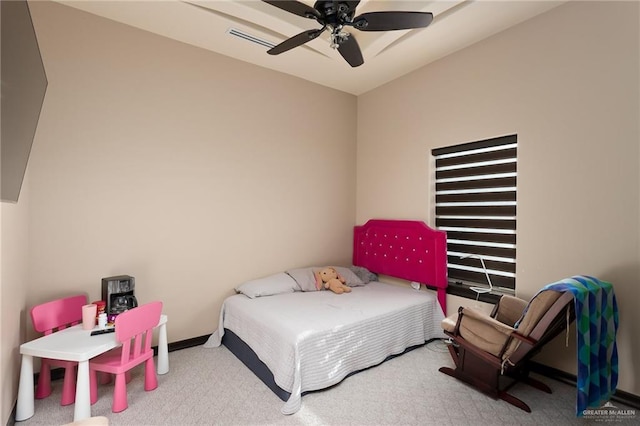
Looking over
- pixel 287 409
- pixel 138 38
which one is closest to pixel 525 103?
pixel 287 409

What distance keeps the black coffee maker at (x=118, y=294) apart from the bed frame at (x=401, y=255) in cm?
99

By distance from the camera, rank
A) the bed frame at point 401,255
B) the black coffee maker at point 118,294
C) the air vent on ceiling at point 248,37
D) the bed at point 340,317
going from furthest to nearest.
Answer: the bed frame at point 401,255 → the air vent on ceiling at point 248,37 → the black coffee maker at point 118,294 → the bed at point 340,317

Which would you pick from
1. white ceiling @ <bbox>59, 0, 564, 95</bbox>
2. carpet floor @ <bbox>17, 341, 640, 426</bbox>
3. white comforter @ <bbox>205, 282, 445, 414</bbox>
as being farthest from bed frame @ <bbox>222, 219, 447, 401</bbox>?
white ceiling @ <bbox>59, 0, 564, 95</bbox>

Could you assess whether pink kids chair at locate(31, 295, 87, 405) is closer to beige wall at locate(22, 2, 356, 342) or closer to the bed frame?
beige wall at locate(22, 2, 356, 342)

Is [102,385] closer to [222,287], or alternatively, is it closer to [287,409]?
[222,287]

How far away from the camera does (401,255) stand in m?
3.71

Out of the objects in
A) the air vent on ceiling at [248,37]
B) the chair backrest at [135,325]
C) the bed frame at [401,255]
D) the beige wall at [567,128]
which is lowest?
the chair backrest at [135,325]

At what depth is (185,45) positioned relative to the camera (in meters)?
3.17

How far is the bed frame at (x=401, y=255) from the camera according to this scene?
318 cm

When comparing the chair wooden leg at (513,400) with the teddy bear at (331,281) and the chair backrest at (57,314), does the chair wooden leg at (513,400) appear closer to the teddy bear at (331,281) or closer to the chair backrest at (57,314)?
the teddy bear at (331,281)

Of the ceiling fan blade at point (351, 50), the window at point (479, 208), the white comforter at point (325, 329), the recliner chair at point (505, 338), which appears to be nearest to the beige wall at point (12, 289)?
the white comforter at point (325, 329)

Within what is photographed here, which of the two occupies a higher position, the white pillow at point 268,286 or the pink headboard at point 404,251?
the pink headboard at point 404,251

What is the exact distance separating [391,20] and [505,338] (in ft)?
7.42

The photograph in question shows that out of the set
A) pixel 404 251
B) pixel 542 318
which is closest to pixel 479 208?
pixel 404 251
